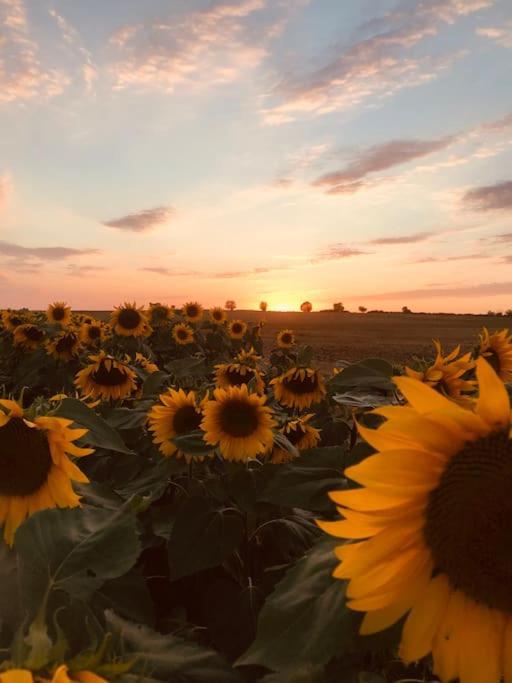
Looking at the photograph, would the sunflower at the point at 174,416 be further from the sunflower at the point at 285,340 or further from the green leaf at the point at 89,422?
the sunflower at the point at 285,340

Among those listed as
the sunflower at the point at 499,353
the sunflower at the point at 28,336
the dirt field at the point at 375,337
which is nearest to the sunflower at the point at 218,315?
the sunflower at the point at 28,336

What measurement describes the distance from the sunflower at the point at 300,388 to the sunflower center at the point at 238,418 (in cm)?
170

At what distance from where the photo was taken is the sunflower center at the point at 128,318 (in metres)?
8.34

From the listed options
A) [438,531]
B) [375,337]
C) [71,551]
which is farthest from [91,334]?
[375,337]

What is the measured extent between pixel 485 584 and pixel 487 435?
0.27 metres

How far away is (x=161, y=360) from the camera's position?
964 cm

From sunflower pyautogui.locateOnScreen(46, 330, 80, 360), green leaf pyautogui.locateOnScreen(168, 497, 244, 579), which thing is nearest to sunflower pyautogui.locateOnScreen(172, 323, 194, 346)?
sunflower pyautogui.locateOnScreen(46, 330, 80, 360)

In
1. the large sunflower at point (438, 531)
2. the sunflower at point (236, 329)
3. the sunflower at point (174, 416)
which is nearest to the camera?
the large sunflower at point (438, 531)

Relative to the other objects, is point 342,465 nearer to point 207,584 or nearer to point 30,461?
point 30,461

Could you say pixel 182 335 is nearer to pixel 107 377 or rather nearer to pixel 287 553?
pixel 107 377

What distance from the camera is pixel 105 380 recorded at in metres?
5.25

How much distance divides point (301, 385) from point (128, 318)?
3.85m

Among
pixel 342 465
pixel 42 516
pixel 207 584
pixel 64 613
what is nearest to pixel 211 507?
pixel 207 584

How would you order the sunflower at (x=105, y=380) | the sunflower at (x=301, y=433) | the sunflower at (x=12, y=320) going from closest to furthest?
the sunflower at (x=301, y=433) → the sunflower at (x=105, y=380) → the sunflower at (x=12, y=320)
